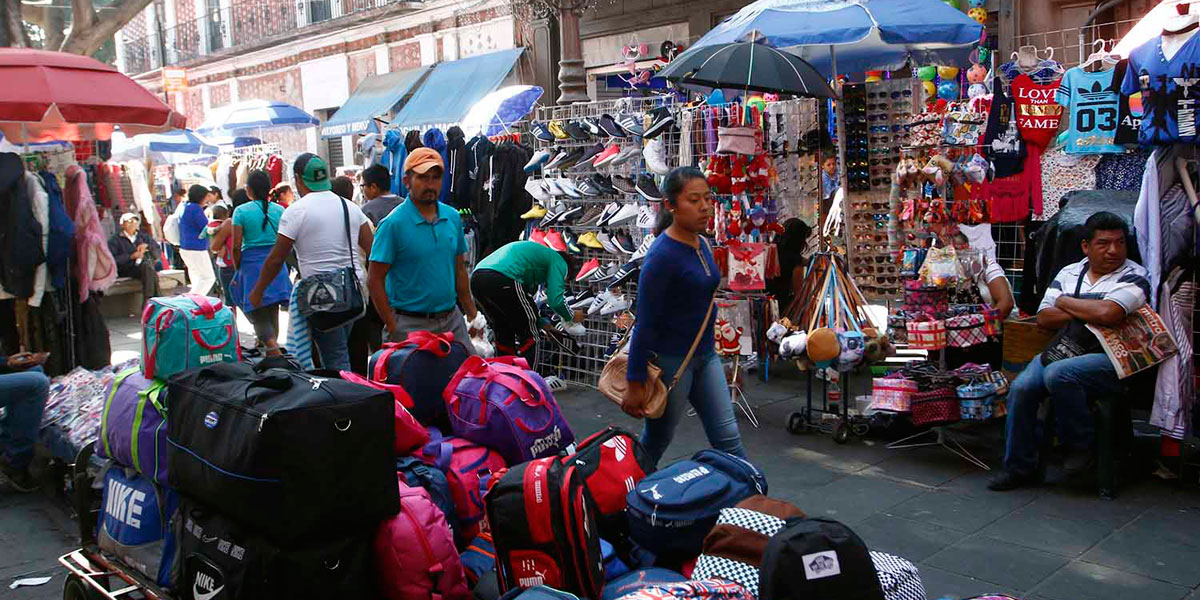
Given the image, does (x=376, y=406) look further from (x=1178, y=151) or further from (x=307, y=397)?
(x=1178, y=151)

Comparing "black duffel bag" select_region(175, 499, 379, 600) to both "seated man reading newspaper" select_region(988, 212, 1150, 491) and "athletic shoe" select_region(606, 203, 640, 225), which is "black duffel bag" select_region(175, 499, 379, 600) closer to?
"seated man reading newspaper" select_region(988, 212, 1150, 491)

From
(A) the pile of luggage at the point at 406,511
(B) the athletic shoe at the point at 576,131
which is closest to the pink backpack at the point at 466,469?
(A) the pile of luggage at the point at 406,511

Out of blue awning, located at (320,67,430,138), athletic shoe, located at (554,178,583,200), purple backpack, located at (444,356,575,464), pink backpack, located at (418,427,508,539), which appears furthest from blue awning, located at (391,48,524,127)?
pink backpack, located at (418,427,508,539)

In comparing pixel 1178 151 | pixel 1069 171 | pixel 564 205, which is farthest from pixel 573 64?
pixel 1178 151

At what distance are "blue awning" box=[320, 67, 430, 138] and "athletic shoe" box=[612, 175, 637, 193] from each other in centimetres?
1123

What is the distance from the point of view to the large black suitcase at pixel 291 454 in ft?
9.81

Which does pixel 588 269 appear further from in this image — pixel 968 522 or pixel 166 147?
pixel 166 147

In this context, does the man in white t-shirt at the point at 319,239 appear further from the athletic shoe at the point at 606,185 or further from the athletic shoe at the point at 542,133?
the athletic shoe at the point at 542,133

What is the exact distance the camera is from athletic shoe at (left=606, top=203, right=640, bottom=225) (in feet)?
27.2

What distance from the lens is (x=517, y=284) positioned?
8.05m

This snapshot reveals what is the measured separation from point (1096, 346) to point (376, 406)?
4.31m

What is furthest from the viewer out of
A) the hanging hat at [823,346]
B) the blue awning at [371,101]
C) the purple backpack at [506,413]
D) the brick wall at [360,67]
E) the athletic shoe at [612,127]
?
the brick wall at [360,67]

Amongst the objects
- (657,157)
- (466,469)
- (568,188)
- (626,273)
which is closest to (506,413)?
(466,469)

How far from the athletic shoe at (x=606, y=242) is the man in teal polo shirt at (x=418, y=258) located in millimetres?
2652
